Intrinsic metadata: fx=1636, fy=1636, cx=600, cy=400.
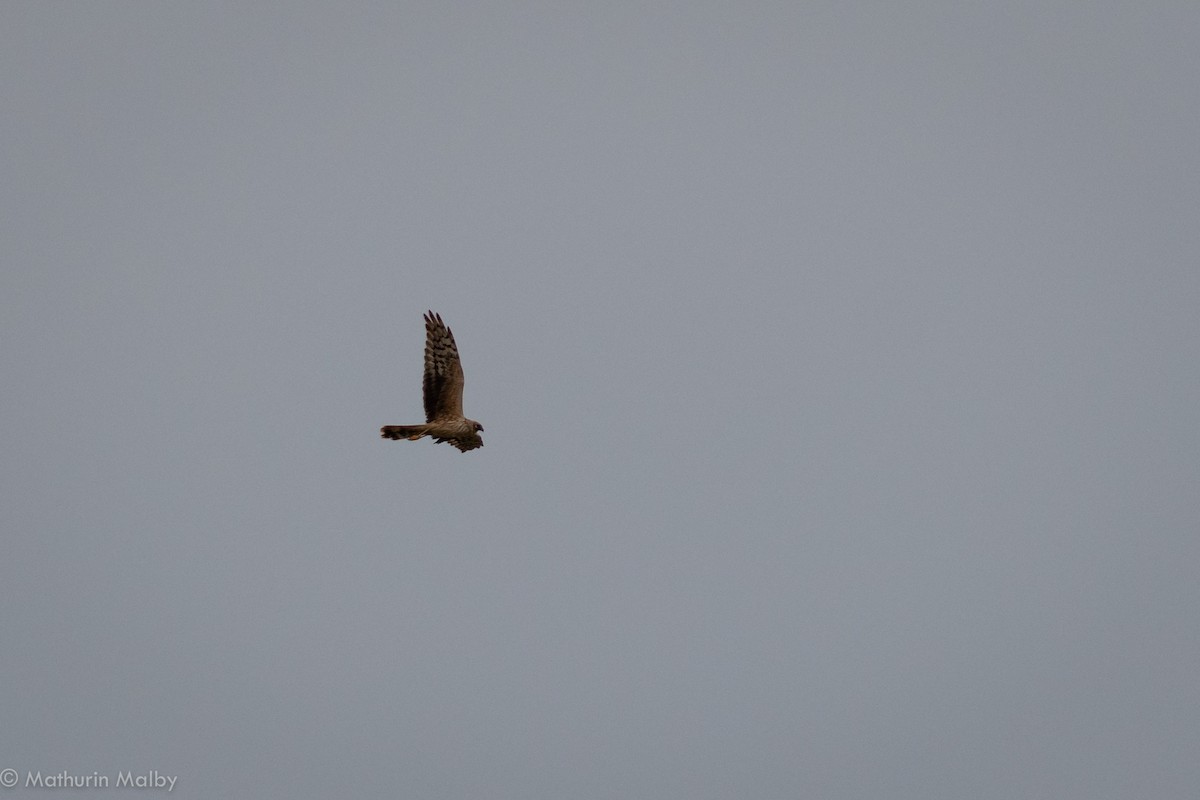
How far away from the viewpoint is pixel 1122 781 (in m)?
174

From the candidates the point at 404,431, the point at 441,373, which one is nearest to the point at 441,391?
the point at 441,373

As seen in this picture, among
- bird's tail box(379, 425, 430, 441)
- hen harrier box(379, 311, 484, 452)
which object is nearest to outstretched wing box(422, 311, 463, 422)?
hen harrier box(379, 311, 484, 452)

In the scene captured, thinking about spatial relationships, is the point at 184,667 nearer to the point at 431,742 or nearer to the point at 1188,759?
the point at 431,742

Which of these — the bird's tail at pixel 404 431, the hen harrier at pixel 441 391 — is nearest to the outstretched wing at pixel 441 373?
the hen harrier at pixel 441 391

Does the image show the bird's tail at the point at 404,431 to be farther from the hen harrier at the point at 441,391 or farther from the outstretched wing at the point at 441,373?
the outstretched wing at the point at 441,373

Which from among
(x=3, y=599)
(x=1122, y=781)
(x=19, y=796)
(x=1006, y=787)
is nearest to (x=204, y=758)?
(x=19, y=796)

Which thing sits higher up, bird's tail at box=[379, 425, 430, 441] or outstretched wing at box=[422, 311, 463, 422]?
outstretched wing at box=[422, 311, 463, 422]

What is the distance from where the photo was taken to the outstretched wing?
35.0 m

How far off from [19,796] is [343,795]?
4520 cm

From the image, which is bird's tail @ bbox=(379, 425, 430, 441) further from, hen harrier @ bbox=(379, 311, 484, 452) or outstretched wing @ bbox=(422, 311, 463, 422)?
outstretched wing @ bbox=(422, 311, 463, 422)

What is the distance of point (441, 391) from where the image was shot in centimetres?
3538

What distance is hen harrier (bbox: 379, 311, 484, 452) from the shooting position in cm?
3497

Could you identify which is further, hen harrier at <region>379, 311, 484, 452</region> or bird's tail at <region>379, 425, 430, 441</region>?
hen harrier at <region>379, 311, 484, 452</region>

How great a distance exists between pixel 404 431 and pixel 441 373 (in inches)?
61.2
